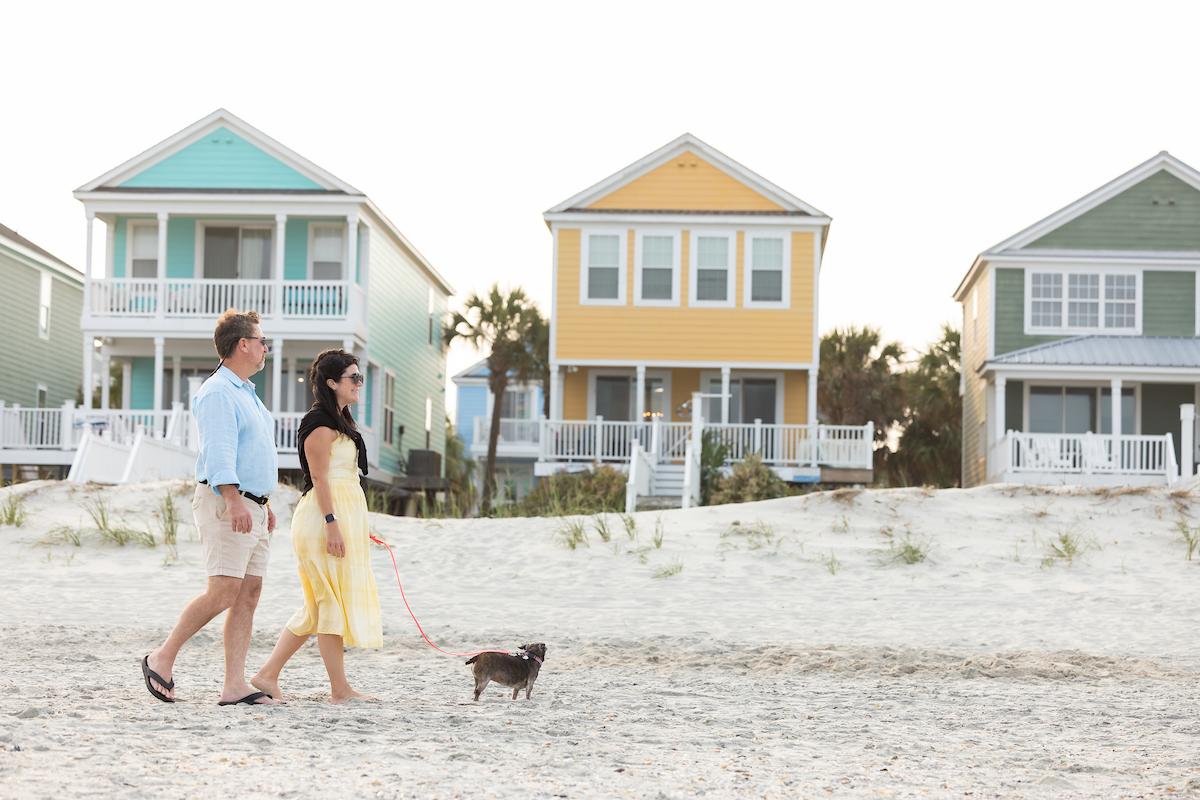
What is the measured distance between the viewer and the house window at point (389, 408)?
31359mm

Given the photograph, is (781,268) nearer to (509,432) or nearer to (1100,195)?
(1100,195)

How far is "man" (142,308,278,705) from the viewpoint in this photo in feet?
21.4

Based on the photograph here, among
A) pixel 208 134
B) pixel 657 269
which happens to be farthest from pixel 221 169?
pixel 657 269

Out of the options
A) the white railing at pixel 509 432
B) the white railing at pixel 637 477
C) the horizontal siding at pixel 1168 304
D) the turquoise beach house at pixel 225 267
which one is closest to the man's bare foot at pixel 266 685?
the white railing at pixel 637 477

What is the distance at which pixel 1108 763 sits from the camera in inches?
247

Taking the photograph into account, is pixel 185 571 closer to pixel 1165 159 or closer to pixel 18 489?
pixel 18 489

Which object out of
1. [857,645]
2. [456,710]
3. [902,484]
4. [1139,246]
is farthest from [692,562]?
[902,484]

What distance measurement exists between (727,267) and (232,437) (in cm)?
2250

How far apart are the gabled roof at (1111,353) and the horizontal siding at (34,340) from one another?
63.8 feet

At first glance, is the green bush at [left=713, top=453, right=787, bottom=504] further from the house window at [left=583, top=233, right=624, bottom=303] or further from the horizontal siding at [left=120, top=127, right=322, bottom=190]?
the horizontal siding at [left=120, top=127, right=322, bottom=190]

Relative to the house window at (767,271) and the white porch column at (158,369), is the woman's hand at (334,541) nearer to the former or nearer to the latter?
the white porch column at (158,369)

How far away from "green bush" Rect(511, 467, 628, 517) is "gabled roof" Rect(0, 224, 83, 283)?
509 inches

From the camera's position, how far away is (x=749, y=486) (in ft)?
75.2

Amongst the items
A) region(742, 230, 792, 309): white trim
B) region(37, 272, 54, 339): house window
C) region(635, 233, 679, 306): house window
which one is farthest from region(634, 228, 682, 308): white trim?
region(37, 272, 54, 339): house window
